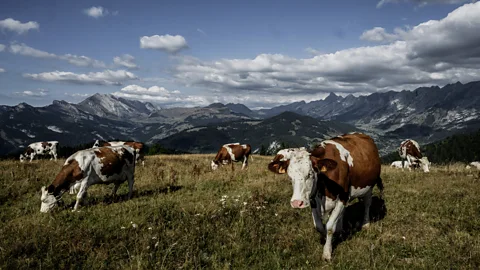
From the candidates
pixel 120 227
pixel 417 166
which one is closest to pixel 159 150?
pixel 417 166

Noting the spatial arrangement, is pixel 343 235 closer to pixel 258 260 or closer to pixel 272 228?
pixel 272 228

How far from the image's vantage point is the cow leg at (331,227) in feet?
25.4

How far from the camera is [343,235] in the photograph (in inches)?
373

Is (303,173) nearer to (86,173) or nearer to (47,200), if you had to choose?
(86,173)

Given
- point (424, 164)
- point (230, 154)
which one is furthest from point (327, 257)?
point (230, 154)

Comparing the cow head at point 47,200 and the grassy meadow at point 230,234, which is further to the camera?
the cow head at point 47,200

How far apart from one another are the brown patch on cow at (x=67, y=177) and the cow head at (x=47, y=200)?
0.18m

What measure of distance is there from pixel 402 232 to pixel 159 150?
101275 mm

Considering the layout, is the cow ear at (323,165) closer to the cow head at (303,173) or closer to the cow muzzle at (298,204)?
the cow head at (303,173)

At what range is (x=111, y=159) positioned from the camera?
43.8ft

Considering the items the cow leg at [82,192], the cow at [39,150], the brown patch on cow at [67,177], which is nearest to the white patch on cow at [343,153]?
the cow leg at [82,192]

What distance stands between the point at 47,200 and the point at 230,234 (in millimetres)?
→ 7363

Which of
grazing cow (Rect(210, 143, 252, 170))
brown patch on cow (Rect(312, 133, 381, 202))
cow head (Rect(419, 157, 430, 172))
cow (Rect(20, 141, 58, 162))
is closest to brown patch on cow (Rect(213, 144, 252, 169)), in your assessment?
grazing cow (Rect(210, 143, 252, 170))

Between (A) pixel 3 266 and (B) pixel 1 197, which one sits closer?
(A) pixel 3 266
